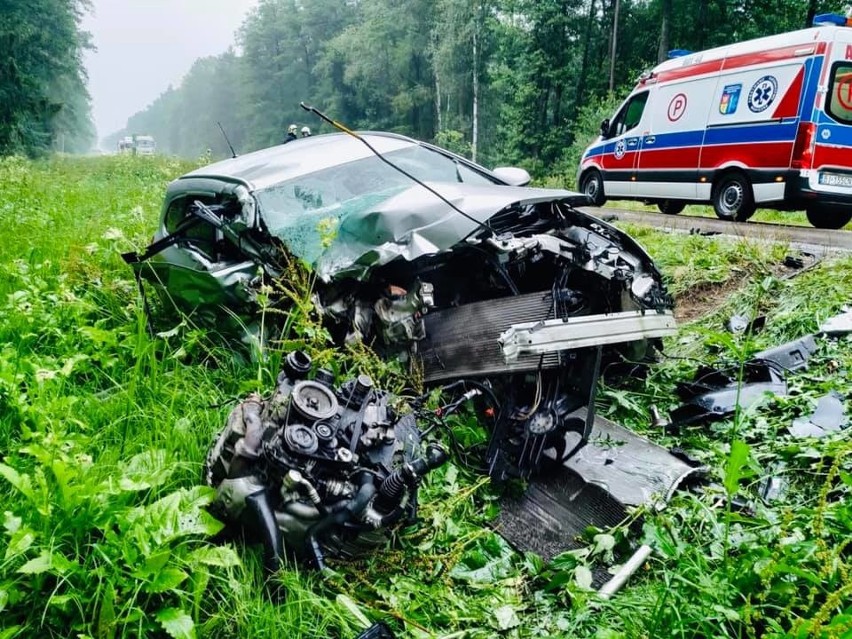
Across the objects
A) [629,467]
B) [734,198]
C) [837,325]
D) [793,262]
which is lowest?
[629,467]

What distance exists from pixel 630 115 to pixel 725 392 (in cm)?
830

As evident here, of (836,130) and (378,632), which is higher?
(836,130)

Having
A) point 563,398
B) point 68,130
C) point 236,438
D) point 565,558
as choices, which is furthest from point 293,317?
point 68,130

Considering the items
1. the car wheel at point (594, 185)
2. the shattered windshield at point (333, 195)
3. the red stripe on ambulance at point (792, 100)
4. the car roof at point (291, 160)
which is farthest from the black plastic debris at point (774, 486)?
the car wheel at point (594, 185)

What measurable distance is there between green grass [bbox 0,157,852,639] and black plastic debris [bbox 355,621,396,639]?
0.09m

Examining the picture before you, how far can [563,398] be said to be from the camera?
8.46ft

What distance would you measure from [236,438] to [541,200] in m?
1.95

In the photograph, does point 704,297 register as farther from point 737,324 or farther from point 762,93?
point 762,93

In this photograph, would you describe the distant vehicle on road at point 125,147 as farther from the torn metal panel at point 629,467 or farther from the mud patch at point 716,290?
the torn metal panel at point 629,467

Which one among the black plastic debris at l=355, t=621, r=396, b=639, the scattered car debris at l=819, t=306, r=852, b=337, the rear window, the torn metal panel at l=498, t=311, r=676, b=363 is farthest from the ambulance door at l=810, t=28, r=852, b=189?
the black plastic debris at l=355, t=621, r=396, b=639

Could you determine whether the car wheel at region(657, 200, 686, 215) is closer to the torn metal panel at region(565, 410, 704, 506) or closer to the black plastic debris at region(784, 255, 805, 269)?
the black plastic debris at region(784, 255, 805, 269)

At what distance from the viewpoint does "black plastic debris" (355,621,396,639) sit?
5.29 ft

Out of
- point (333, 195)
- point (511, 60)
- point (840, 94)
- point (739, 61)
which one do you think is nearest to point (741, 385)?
→ point (333, 195)

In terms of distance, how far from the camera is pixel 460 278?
2998 millimetres
